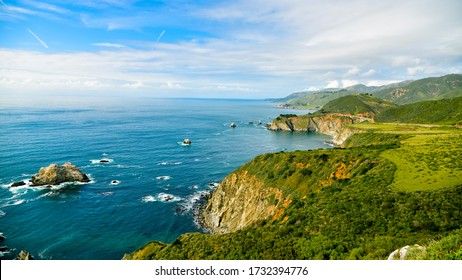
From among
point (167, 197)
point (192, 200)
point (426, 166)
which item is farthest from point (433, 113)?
point (167, 197)

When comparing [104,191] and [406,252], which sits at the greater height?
[406,252]

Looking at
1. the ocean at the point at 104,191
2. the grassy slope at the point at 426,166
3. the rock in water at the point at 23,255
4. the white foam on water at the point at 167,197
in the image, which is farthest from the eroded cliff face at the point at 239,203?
the rock in water at the point at 23,255

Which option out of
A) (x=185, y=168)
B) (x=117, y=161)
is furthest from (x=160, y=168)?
(x=117, y=161)

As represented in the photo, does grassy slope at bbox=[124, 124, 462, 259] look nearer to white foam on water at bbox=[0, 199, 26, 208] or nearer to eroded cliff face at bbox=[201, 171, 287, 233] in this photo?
eroded cliff face at bbox=[201, 171, 287, 233]

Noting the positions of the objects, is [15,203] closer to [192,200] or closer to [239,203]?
[192,200]

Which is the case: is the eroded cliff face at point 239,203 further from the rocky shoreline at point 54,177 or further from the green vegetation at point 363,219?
the rocky shoreline at point 54,177
